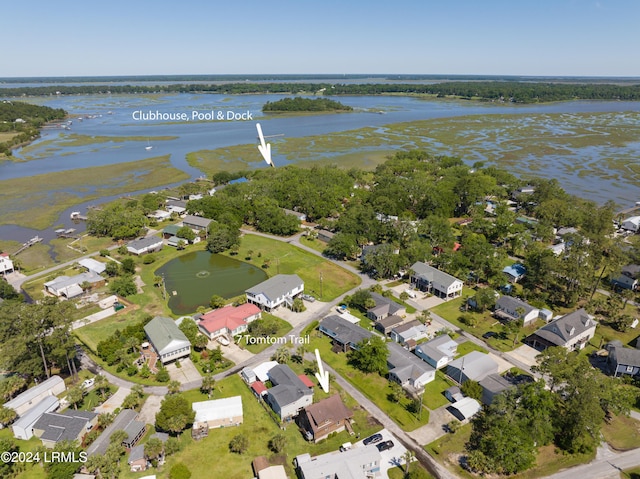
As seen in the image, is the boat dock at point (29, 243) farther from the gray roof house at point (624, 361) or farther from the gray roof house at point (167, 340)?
the gray roof house at point (624, 361)

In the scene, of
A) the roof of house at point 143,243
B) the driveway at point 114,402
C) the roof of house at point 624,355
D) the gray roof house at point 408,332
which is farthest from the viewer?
the roof of house at point 143,243

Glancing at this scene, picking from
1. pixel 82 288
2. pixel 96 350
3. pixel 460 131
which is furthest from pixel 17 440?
pixel 460 131

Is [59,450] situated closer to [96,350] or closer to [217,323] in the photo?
[96,350]

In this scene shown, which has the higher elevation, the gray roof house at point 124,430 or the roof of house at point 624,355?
the roof of house at point 624,355

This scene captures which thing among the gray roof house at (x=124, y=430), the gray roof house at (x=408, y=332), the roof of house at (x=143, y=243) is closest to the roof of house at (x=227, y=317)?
the gray roof house at (x=124, y=430)

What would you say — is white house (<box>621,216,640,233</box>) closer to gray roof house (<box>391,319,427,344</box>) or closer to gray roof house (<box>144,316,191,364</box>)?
gray roof house (<box>391,319,427,344</box>)
